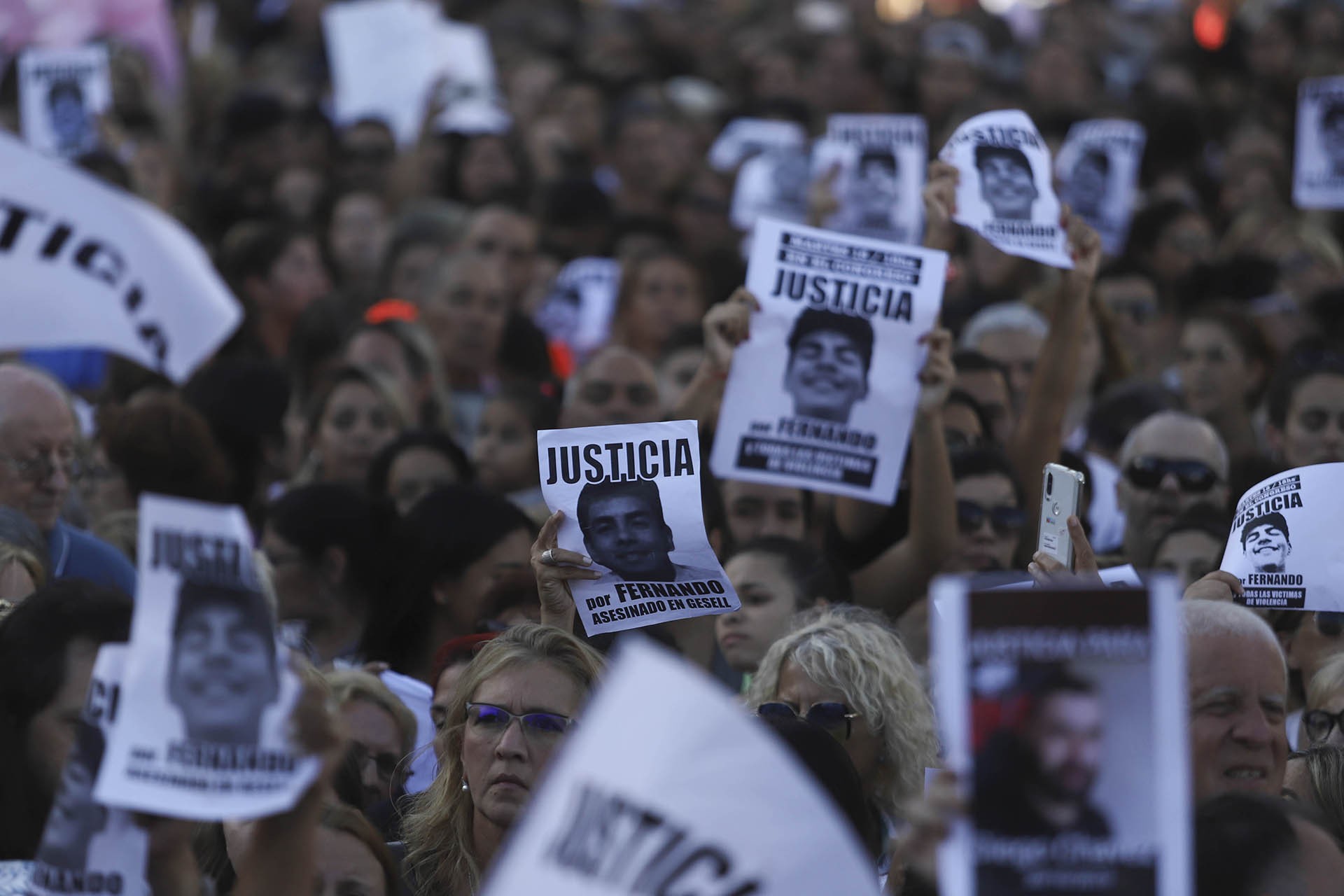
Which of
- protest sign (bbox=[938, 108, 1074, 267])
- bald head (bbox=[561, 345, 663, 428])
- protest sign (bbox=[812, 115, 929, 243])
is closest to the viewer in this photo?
protest sign (bbox=[938, 108, 1074, 267])

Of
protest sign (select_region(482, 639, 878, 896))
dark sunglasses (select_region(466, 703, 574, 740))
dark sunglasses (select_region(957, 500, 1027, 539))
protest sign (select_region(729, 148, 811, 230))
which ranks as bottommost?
dark sunglasses (select_region(466, 703, 574, 740))

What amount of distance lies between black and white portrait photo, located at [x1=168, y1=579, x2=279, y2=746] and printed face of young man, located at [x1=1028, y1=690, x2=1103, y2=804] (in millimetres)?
1170

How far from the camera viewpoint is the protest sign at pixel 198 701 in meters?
2.84

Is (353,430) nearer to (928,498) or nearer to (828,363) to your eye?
(828,363)

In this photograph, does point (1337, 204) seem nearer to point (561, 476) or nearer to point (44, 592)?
point (561, 476)

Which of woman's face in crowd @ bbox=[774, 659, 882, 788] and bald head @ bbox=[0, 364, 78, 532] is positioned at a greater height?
bald head @ bbox=[0, 364, 78, 532]

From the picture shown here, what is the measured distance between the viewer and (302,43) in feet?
46.3

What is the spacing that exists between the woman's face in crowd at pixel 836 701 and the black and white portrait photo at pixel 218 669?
1.85 meters

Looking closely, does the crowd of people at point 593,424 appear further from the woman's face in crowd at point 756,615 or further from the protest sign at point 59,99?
the protest sign at point 59,99

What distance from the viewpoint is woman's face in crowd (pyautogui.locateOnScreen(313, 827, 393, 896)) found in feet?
A: 11.9

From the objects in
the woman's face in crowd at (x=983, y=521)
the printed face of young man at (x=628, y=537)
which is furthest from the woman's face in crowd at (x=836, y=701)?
the woman's face in crowd at (x=983, y=521)

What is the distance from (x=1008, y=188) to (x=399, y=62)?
729 cm

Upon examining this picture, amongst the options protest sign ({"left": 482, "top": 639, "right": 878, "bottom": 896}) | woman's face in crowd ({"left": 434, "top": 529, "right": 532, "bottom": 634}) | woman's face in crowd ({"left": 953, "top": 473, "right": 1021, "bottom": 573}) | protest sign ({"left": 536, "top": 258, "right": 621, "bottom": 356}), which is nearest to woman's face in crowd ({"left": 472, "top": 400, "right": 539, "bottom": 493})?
woman's face in crowd ({"left": 434, "top": 529, "right": 532, "bottom": 634})

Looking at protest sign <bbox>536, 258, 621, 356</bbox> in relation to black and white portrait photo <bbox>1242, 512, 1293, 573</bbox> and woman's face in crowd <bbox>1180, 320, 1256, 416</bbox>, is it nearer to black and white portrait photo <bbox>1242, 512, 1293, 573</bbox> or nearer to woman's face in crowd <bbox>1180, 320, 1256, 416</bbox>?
woman's face in crowd <bbox>1180, 320, 1256, 416</bbox>
